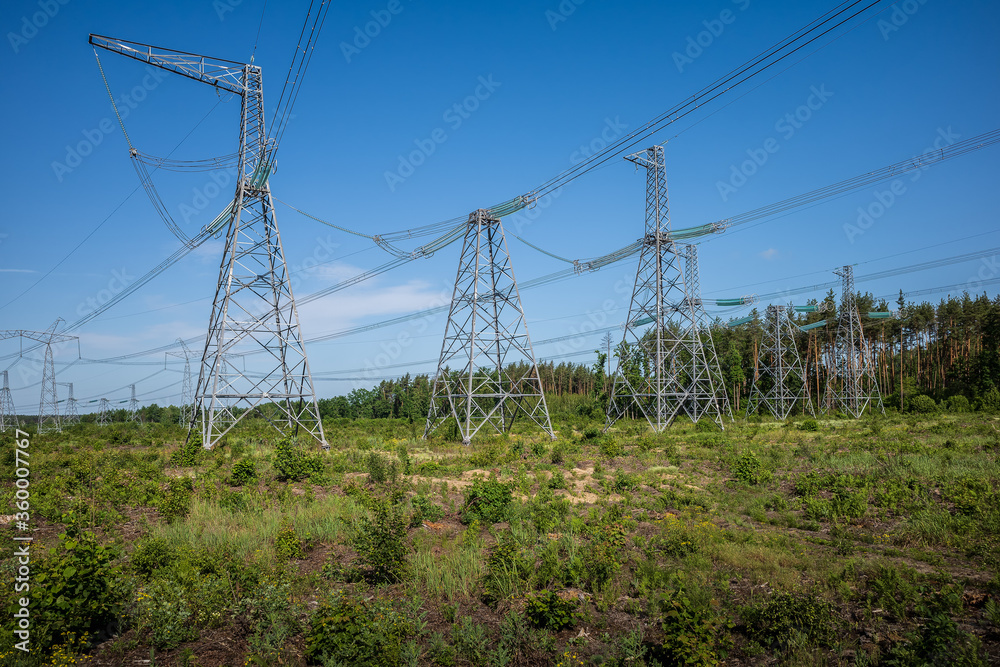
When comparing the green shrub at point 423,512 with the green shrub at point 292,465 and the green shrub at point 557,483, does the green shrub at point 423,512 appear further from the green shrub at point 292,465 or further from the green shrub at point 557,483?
the green shrub at point 292,465

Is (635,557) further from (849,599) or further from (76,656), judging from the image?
(76,656)

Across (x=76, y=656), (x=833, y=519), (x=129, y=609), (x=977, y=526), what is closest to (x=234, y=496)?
(x=129, y=609)

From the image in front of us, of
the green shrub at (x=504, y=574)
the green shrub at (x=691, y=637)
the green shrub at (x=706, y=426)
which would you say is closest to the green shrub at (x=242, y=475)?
the green shrub at (x=504, y=574)

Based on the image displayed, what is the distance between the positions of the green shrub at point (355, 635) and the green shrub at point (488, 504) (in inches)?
212

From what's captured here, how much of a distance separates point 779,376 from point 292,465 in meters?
45.0

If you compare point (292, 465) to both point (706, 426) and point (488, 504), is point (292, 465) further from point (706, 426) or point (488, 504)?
point (706, 426)

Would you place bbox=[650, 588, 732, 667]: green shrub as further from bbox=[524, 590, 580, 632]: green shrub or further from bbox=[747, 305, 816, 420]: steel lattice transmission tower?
bbox=[747, 305, 816, 420]: steel lattice transmission tower

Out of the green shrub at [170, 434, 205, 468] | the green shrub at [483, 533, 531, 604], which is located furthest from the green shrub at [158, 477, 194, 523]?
the green shrub at [483, 533, 531, 604]

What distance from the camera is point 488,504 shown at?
12.5 meters

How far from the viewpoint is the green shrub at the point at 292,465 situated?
1691cm

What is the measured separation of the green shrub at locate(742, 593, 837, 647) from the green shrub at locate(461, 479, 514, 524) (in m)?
6.37

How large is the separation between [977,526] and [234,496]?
16757 millimetres

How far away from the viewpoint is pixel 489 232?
26406 mm

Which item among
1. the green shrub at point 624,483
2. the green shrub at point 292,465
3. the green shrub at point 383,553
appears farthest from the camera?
the green shrub at point 292,465
